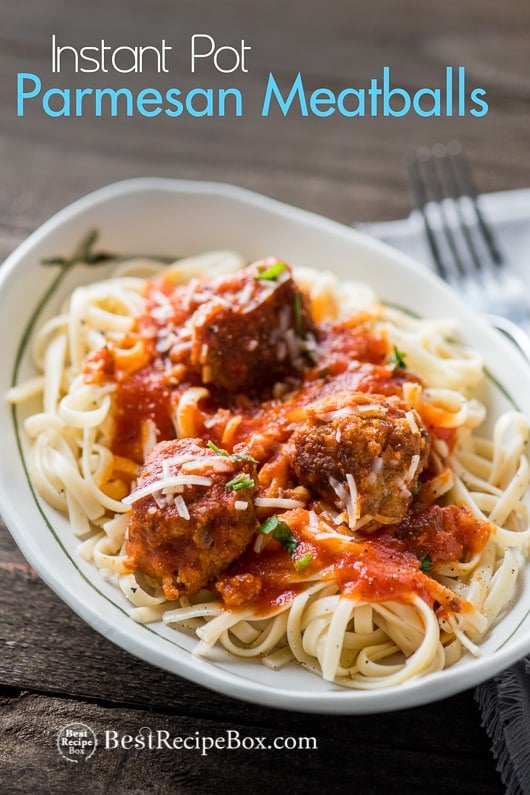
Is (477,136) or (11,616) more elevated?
(477,136)

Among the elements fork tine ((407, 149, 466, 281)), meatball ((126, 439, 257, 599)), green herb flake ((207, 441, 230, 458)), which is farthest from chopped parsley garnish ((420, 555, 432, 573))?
fork tine ((407, 149, 466, 281))

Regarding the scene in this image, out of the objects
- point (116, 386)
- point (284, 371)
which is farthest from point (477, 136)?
point (116, 386)

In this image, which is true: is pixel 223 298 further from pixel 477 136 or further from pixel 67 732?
pixel 477 136

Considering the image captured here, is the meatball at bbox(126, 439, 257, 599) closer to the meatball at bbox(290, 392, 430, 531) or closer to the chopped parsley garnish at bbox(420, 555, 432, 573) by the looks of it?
the meatball at bbox(290, 392, 430, 531)

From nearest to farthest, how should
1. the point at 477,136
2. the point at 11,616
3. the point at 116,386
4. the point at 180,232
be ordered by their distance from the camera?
the point at 11,616 < the point at 116,386 < the point at 180,232 < the point at 477,136

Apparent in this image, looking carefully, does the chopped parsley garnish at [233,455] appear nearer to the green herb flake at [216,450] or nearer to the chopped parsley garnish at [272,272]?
the green herb flake at [216,450]

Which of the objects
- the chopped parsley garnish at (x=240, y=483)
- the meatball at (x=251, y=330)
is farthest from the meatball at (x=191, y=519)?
the meatball at (x=251, y=330)

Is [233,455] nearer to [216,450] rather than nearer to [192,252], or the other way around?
[216,450]

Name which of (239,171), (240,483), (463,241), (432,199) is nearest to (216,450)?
(240,483)
